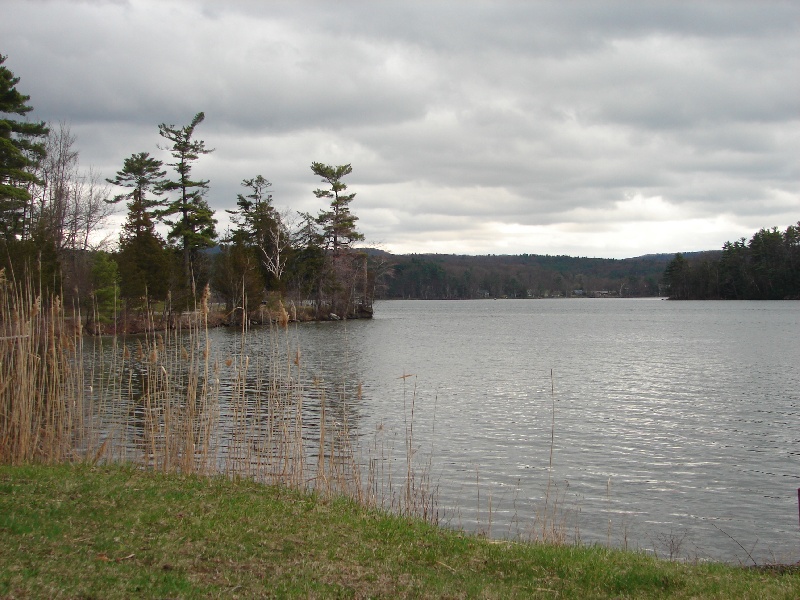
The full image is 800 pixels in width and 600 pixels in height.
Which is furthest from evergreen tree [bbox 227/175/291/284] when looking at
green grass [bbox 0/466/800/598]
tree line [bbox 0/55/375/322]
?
green grass [bbox 0/466/800/598]

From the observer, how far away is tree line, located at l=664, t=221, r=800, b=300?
12356 centimetres

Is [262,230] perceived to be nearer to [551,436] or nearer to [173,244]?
[173,244]

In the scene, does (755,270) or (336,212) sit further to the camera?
(755,270)

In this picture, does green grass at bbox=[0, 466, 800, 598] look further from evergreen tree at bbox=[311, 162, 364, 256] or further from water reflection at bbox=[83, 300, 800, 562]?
evergreen tree at bbox=[311, 162, 364, 256]

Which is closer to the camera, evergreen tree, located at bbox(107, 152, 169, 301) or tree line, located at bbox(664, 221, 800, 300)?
evergreen tree, located at bbox(107, 152, 169, 301)

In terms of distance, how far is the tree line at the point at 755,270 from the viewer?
123562 mm

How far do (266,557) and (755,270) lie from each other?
13619cm

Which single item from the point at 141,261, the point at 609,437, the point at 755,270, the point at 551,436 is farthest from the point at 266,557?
the point at 755,270

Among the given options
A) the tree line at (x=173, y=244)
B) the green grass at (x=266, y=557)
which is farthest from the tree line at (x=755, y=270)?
the green grass at (x=266, y=557)

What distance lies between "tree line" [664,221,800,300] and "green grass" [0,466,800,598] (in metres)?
131

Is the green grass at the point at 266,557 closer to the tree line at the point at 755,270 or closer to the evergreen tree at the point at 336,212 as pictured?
the evergreen tree at the point at 336,212

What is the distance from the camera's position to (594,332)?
6212 cm

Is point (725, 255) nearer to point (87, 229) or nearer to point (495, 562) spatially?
point (87, 229)

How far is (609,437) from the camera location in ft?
62.6
